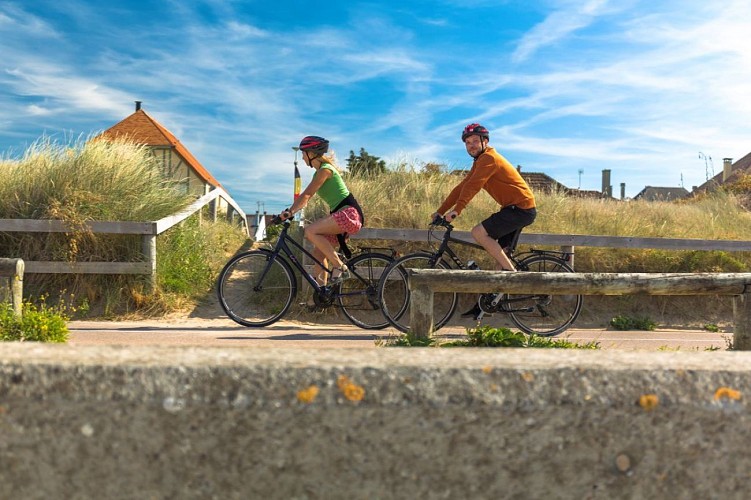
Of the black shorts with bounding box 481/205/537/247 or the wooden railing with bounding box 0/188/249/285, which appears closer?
the black shorts with bounding box 481/205/537/247

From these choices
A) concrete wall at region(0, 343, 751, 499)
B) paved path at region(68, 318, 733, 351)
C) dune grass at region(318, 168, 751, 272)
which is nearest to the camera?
concrete wall at region(0, 343, 751, 499)

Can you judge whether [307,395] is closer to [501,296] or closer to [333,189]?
[333,189]

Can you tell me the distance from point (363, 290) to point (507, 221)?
5.99 ft

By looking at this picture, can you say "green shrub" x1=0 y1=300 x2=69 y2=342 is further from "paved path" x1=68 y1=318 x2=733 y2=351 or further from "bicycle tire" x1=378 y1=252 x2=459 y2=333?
"bicycle tire" x1=378 y1=252 x2=459 y2=333

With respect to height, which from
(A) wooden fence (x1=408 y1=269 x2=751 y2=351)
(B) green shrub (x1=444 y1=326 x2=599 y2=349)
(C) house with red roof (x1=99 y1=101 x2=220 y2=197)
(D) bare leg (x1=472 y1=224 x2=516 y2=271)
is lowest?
(B) green shrub (x1=444 y1=326 x2=599 y2=349)

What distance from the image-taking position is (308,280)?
7.50m

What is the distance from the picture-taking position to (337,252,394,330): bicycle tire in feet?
24.1

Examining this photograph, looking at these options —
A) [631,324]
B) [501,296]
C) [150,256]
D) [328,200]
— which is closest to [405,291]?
[501,296]

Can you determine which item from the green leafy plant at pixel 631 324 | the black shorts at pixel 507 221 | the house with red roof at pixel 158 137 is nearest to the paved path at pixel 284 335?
the green leafy plant at pixel 631 324

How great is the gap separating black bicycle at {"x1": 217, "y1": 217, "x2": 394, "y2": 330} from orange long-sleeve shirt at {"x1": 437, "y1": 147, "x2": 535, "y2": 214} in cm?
124

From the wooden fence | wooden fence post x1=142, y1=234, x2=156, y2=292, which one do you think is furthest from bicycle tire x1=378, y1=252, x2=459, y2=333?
wooden fence post x1=142, y1=234, x2=156, y2=292

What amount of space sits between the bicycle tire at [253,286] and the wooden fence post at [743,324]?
4.54m

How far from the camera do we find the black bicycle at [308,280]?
7336mm

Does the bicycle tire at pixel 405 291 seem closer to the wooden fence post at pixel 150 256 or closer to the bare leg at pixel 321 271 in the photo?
the bare leg at pixel 321 271
